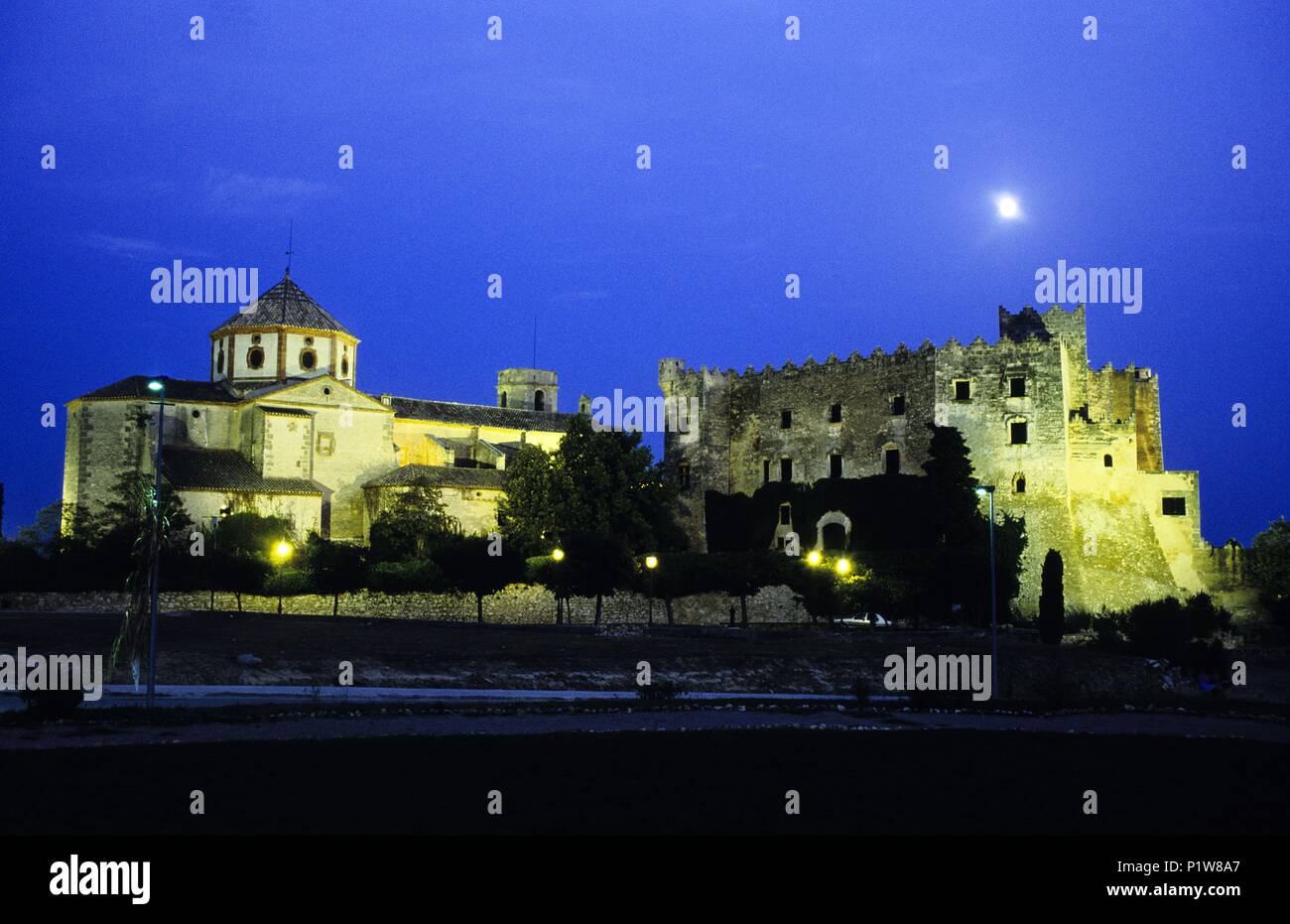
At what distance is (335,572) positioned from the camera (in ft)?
174

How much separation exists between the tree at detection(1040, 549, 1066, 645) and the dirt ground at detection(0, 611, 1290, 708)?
1.16 metres

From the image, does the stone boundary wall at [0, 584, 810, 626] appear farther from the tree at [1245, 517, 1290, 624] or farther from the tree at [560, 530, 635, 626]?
the tree at [1245, 517, 1290, 624]

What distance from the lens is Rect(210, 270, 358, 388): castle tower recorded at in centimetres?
7438

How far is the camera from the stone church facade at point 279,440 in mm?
64250

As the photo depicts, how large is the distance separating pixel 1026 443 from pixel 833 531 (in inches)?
376

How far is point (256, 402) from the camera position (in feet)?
223

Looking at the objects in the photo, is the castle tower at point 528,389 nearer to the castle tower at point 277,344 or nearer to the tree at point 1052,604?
the castle tower at point 277,344

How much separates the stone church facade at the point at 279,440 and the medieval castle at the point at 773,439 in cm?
11

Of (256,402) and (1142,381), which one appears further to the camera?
(256,402)

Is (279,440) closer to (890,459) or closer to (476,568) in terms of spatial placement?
(476,568)

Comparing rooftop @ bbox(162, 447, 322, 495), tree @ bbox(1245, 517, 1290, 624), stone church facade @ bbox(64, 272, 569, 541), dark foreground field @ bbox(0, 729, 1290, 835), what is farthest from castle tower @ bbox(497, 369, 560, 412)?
dark foreground field @ bbox(0, 729, 1290, 835)
